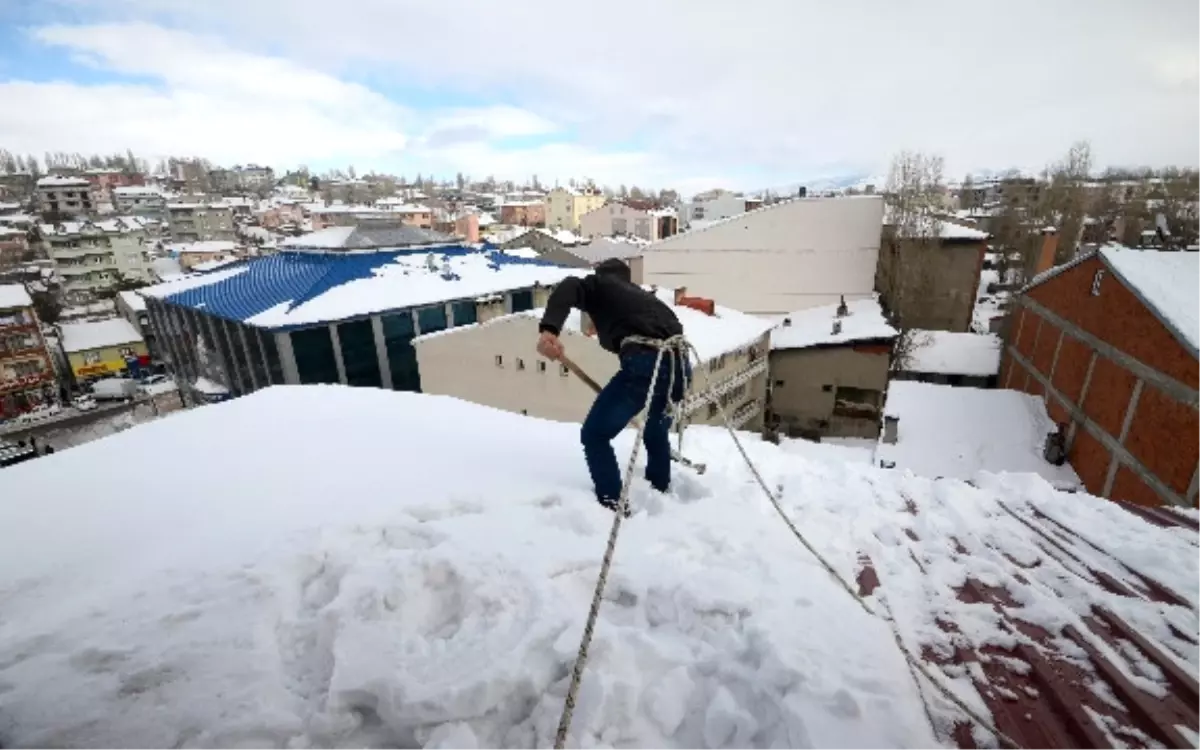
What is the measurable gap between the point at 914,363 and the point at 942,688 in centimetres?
2432

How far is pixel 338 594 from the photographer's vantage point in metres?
2.40

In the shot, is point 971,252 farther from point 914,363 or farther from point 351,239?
point 351,239

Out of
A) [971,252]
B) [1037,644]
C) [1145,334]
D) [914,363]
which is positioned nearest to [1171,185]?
[971,252]

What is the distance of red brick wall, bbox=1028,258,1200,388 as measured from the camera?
33.0ft

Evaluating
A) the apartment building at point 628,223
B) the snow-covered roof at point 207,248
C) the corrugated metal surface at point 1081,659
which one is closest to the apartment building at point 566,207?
the apartment building at point 628,223

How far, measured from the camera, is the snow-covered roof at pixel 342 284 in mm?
19172

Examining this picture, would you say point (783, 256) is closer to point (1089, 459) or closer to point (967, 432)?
point (967, 432)

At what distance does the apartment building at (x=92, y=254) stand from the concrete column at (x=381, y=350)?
45.4 meters

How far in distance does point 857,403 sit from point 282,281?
23509 millimetres

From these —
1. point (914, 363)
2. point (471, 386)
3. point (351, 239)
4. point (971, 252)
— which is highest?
point (351, 239)

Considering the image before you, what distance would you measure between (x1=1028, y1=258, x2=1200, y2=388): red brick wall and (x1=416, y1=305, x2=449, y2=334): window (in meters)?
20.7

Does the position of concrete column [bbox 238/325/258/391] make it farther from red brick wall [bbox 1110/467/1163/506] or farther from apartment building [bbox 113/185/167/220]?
apartment building [bbox 113/185/167/220]

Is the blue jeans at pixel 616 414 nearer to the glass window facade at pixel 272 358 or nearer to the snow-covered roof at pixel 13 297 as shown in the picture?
the glass window facade at pixel 272 358

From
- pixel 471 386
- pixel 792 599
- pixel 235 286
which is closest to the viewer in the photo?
pixel 792 599
